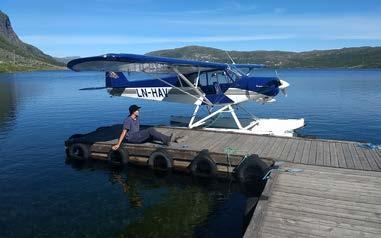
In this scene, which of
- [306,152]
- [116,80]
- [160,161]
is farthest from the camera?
[116,80]

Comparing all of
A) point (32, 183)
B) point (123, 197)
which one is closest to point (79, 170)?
point (32, 183)

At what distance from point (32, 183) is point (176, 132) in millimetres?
5398

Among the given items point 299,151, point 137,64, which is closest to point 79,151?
point 137,64

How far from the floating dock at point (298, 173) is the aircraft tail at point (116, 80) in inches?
90.3

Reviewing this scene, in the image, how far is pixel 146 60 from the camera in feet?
42.3

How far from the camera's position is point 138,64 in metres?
13.8

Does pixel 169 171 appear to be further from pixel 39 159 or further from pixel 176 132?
pixel 39 159

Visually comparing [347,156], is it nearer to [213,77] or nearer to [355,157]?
[355,157]

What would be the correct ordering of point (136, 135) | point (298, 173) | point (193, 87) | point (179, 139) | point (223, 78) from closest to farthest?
point (298, 173) → point (136, 135) → point (179, 139) → point (193, 87) → point (223, 78)

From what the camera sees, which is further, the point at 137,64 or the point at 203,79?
the point at 203,79

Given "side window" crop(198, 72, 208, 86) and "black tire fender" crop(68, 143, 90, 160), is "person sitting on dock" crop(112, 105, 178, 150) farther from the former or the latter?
"side window" crop(198, 72, 208, 86)

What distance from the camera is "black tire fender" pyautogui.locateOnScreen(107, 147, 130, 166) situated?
12.7m

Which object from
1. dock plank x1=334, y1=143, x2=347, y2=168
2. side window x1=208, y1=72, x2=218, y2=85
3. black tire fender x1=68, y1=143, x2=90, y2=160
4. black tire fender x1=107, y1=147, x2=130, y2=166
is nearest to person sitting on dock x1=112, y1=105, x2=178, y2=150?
black tire fender x1=107, y1=147, x2=130, y2=166

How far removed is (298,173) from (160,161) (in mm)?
4688
